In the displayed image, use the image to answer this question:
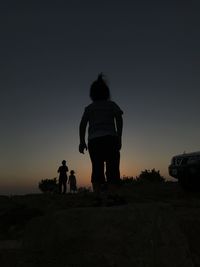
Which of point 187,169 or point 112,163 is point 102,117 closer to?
point 112,163

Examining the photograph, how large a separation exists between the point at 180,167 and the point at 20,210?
4.70m

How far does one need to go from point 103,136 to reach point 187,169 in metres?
7.68

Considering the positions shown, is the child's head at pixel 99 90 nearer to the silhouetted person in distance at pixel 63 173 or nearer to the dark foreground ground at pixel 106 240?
the dark foreground ground at pixel 106 240

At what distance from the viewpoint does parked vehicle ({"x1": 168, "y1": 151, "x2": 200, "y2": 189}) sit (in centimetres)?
1316

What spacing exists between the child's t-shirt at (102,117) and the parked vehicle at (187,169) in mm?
7375

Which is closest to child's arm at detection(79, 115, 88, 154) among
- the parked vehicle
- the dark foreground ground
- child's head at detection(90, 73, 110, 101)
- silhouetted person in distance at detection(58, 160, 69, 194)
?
child's head at detection(90, 73, 110, 101)

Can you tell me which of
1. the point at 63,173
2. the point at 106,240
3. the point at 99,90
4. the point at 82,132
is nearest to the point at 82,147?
the point at 82,132

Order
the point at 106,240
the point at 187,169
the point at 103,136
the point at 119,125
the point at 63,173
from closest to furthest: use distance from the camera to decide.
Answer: the point at 106,240, the point at 103,136, the point at 119,125, the point at 187,169, the point at 63,173

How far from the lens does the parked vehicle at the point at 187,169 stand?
13.2m

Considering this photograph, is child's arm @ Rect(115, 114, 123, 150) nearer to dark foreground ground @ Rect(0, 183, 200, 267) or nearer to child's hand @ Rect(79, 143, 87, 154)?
child's hand @ Rect(79, 143, 87, 154)

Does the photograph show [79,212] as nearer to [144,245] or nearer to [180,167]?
[144,245]

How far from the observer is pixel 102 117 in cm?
610

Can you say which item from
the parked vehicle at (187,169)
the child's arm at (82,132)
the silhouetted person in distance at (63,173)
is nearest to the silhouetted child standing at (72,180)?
the silhouetted person in distance at (63,173)

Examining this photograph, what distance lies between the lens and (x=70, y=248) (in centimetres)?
440
